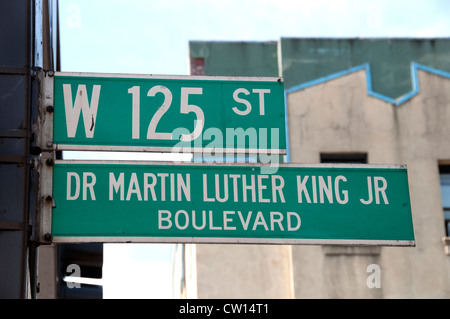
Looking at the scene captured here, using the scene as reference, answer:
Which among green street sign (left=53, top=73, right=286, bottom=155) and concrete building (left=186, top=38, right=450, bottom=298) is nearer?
green street sign (left=53, top=73, right=286, bottom=155)

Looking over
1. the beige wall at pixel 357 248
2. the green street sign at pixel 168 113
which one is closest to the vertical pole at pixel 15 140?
the green street sign at pixel 168 113

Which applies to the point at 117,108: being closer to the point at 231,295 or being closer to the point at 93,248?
the point at 93,248

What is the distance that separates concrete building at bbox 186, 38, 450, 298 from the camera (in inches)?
621

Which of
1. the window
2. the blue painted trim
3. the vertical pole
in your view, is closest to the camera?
the vertical pole

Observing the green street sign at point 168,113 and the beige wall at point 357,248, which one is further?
the beige wall at point 357,248

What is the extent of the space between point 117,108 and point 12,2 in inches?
33.3

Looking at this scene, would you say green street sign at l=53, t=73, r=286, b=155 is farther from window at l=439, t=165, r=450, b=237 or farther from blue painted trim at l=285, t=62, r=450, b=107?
window at l=439, t=165, r=450, b=237

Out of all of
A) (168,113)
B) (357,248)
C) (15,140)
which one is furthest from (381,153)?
(15,140)

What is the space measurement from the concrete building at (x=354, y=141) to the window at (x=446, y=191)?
0.07 feet

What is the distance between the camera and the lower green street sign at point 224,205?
4.50 m

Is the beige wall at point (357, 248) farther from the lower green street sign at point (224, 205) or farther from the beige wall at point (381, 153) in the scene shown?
the lower green street sign at point (224, 205)

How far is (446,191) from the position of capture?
54.4 ft

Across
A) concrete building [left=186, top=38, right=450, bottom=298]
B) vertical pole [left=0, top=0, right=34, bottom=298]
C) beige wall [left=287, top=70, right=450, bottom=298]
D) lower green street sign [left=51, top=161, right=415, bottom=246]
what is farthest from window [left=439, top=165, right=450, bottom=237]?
vertical pole [left=0, top=0, right=34, bottom=298]

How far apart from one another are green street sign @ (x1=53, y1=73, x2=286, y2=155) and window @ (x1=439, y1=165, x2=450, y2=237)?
486 inches
